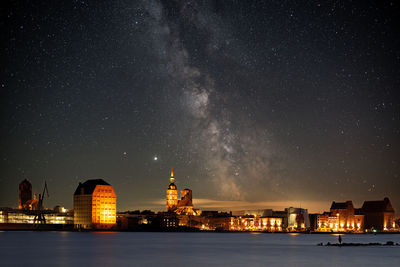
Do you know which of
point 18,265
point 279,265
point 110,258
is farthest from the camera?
point 110,258

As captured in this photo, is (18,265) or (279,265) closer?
(18,265)

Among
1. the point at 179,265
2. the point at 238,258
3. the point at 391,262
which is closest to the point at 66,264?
the point at 179,265

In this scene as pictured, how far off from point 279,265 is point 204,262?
10.0m

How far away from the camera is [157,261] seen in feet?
235

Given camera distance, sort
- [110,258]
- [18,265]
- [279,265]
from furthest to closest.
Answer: [110,258], [279,265], [18,265]

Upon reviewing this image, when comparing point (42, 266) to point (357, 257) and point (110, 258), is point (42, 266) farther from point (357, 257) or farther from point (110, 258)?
point (357, 257)

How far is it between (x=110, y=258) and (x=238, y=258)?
19.0 metres

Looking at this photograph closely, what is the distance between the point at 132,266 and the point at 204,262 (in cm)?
1081

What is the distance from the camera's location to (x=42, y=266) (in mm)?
63969


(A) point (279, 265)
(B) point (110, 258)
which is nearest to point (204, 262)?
(A) point (279, 265)

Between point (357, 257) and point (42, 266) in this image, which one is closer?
point (42, 266)

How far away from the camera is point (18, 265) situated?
63.8m

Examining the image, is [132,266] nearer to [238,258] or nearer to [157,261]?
[157,261]

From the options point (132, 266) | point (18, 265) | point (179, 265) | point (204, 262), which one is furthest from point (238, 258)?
Result: point (18, 265)
